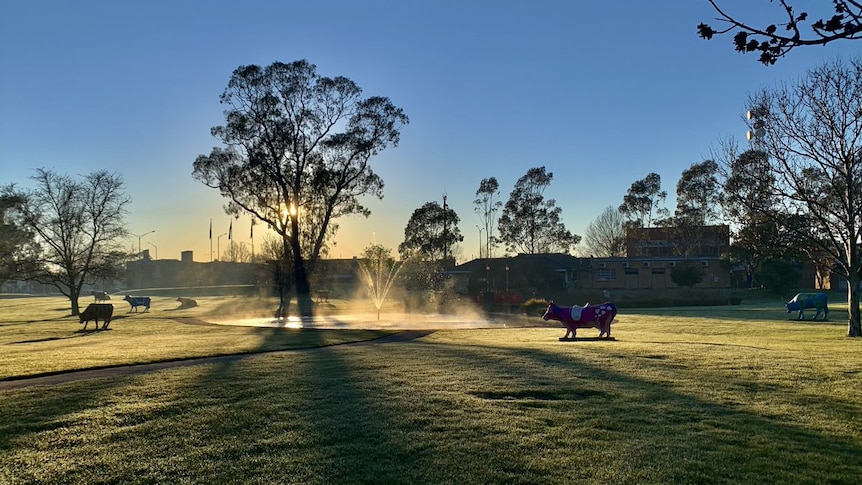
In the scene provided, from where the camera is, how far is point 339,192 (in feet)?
159

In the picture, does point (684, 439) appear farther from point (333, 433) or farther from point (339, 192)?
point (339, 192)

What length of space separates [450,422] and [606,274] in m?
56.7

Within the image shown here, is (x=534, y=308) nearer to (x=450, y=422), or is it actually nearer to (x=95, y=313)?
(x=95, y=313)

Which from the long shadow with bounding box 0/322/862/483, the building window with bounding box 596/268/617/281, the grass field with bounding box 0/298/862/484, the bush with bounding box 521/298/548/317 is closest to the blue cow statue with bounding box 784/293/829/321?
the bush with bounding box 521/298/548/317

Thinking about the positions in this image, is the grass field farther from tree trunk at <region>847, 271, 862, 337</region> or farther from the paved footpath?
tree trunk at <region>847, 271, 862, 337</region>

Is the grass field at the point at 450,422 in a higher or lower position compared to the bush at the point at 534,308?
higher

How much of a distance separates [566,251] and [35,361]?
67.8 m

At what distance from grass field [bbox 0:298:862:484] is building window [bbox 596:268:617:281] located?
4939 centimetres

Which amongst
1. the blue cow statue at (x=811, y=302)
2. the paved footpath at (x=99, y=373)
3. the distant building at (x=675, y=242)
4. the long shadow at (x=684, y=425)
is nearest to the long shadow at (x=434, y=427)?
the long shadow at (x=684, y=425)

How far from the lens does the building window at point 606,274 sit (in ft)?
198

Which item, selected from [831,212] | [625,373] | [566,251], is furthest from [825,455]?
[566,251]

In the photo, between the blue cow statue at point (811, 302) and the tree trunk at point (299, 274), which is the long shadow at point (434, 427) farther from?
the tree trunk at point (299, 274)

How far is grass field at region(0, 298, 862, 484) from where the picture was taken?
5.40 meters

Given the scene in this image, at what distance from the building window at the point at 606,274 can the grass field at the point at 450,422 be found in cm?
4939
